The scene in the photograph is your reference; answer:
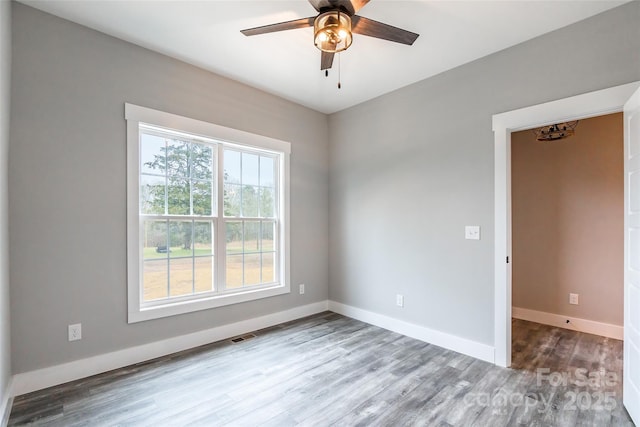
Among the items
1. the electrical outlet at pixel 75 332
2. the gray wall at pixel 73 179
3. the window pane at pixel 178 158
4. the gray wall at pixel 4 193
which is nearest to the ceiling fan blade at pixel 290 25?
the gray wall at pixel 73 179

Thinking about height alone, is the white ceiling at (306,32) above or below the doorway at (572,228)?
above

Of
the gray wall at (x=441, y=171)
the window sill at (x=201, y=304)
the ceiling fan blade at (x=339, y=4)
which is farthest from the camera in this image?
the window sill at (x=201, y=304)

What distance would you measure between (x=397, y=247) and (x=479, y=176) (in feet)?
3.84

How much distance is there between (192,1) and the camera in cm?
216

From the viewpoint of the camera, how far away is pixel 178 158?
3.04 meters

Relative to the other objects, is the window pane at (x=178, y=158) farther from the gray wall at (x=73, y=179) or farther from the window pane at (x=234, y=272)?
the window pane at (x=234, y=272)

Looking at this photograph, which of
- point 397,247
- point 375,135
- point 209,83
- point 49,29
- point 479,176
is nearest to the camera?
point 49,29

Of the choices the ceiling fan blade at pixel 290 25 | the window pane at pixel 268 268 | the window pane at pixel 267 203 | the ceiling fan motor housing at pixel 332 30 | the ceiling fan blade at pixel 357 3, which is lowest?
the window pane at pixel 268 268

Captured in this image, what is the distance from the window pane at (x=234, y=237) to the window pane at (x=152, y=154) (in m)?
0.89

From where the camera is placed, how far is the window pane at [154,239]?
9.16 feet

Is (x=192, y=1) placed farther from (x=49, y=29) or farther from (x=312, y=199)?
(x=312, y=199)

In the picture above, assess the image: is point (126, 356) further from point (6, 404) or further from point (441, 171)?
point (441, 171)

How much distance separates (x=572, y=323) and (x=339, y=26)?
4063 millimetres

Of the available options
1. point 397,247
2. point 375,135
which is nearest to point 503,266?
point 397,247
